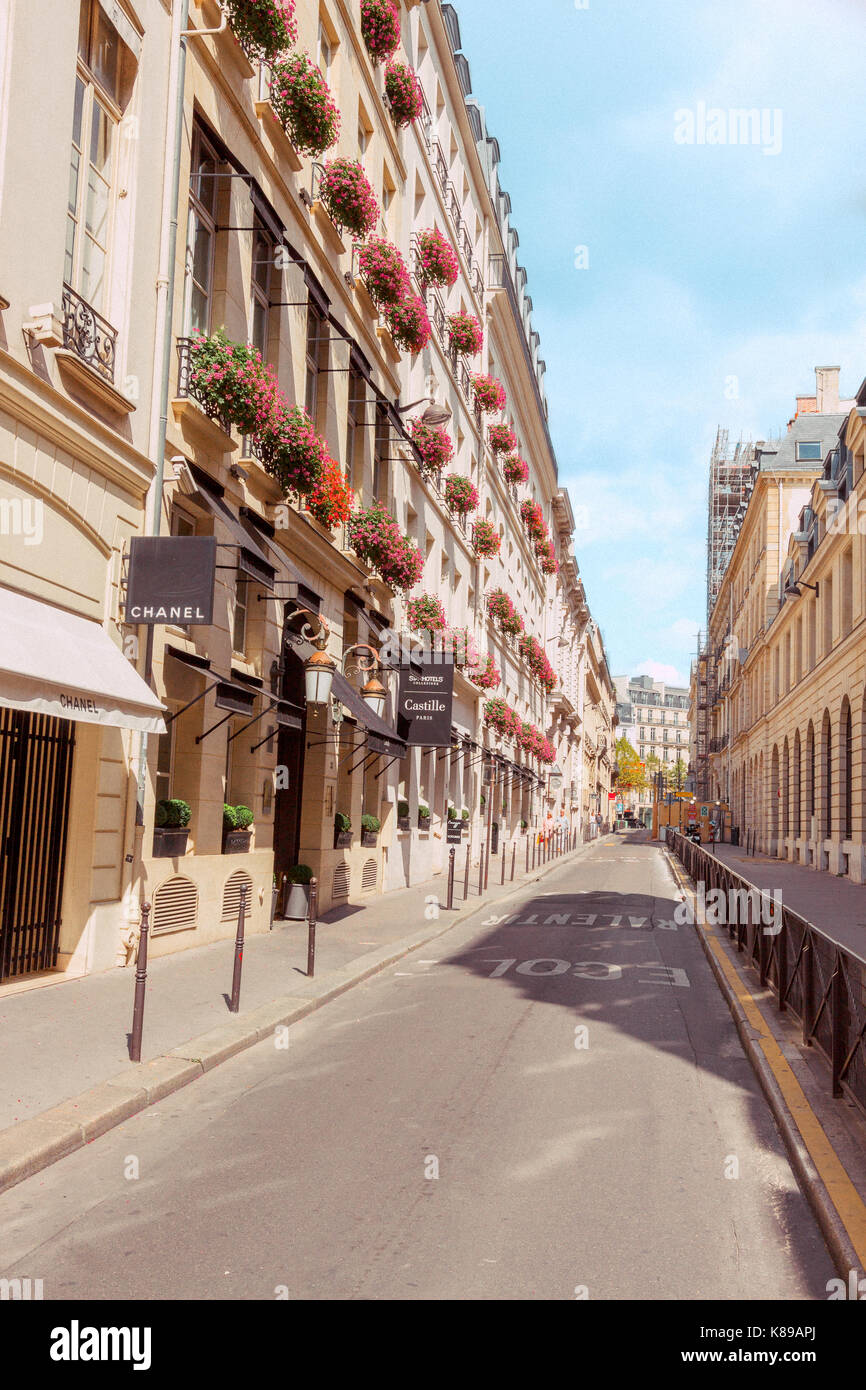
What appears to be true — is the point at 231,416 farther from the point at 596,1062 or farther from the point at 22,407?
the point at 596,1062

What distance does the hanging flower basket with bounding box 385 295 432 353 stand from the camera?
2081cm

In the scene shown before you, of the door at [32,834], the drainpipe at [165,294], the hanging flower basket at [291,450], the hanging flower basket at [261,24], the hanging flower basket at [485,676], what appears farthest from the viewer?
the hanging flower basket at [485,676]

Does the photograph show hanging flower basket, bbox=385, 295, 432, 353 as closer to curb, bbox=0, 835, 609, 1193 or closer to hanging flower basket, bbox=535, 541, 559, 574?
curb, bbox=0, 835, 609, 1193

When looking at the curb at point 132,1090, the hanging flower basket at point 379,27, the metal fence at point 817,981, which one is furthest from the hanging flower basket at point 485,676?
the curb at point 132,1090

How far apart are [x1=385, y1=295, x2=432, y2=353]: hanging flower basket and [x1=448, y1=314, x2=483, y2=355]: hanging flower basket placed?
7254 mm

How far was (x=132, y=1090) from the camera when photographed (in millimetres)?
7125

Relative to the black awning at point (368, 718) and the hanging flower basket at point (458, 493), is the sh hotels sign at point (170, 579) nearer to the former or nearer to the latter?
the black awning at point (368, 718)

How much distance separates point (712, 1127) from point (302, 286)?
13.9m

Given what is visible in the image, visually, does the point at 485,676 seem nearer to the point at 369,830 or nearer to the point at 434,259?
the point at 369,830

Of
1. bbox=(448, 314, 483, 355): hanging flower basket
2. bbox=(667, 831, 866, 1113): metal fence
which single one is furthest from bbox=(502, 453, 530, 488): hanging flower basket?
bbox=(667, 831, 866, 1113): metal fence

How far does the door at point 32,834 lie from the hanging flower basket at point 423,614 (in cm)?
1362

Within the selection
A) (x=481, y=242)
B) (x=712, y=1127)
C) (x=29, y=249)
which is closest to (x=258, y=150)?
(x=29, y=249)

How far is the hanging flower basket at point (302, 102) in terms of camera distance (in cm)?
1502

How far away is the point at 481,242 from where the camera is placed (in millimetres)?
34750
